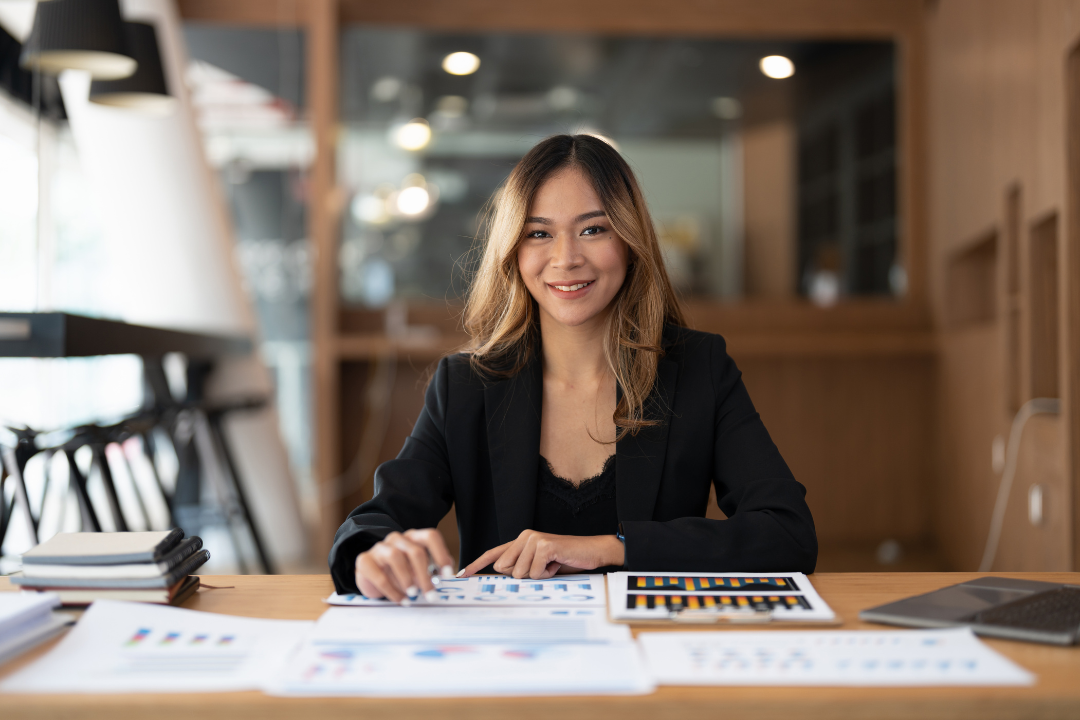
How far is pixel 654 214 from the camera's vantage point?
4.61 m

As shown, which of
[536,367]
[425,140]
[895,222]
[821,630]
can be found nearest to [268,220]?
[425,140]

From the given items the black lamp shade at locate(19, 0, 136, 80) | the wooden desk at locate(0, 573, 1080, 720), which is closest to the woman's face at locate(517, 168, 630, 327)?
the wooden desk at locate(0, 573, 1080, 720)

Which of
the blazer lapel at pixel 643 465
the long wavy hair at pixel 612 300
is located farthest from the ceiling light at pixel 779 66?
the blazer lapel at pixel 643 465

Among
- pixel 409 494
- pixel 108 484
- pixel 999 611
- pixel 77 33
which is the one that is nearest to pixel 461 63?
pixel 77 33

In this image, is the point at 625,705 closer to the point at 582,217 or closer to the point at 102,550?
the point at 102,550

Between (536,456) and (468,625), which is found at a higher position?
(536,456)

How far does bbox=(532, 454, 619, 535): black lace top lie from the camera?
151 centimetres

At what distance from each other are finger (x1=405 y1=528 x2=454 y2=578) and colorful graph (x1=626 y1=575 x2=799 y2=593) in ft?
0.73

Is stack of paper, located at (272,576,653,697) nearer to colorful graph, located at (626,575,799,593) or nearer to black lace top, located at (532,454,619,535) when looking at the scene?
colorful graph, located at (626,575,799,593)

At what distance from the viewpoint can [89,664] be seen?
32.6 inches

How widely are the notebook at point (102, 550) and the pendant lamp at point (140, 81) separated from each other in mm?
2180

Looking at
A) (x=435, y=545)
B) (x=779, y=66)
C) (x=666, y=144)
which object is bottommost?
(x=435, y=545)

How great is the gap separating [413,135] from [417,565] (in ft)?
12.7

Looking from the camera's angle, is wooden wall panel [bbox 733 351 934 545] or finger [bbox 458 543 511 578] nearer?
finger [bbox 458 543 511 578]
